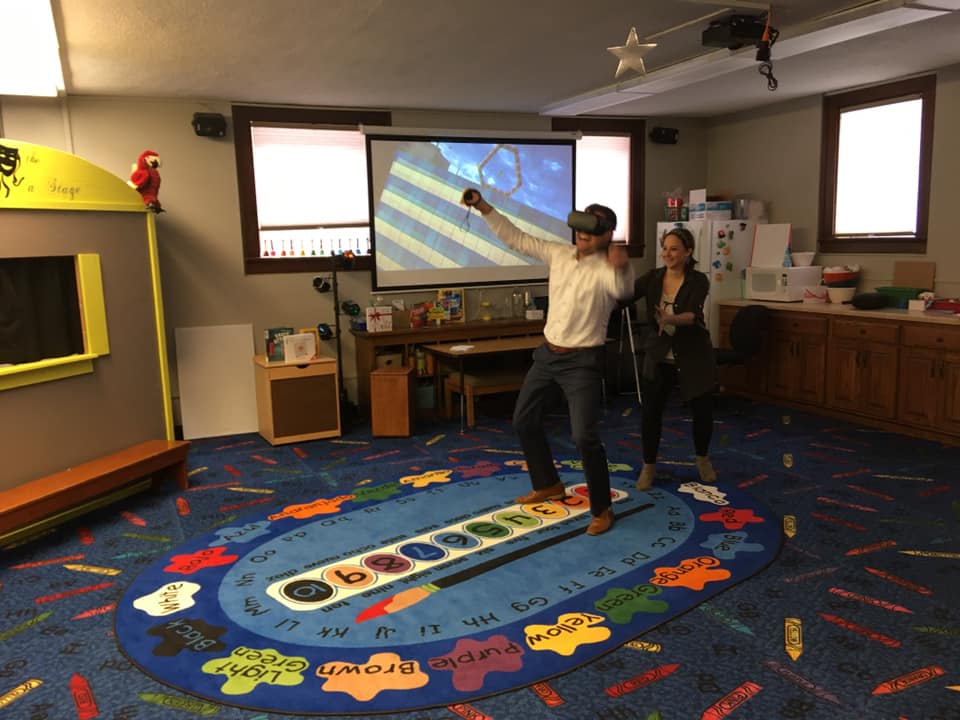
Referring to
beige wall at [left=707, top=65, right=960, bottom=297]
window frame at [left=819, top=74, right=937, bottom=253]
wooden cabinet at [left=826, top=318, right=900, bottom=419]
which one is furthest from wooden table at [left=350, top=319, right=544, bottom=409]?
window frame at [left=819, top=74, right=937, bottom=253]

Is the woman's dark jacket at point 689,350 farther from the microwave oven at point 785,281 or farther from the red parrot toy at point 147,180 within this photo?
the red parrot toy at point 147,180

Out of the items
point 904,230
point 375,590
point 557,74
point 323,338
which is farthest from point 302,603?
point 904,230

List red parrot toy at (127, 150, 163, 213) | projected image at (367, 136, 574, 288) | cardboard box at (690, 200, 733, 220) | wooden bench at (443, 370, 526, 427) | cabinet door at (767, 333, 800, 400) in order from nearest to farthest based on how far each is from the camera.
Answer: red parrot toy at (127, 150, 163, 213) < wooden bench at (443, 370, 526, 427) < cabinet door at (767, 333, 800, 400) < projected image at (367, 136, 574, 288) < cardboard box at (690, 200, 733, 220)

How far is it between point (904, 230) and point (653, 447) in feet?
11.1

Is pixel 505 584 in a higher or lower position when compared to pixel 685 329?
lower

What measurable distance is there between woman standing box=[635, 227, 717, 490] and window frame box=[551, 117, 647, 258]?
3.44m

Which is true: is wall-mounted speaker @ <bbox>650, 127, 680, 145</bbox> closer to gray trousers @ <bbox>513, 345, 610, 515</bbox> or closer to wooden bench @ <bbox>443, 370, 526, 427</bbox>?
Answer: wooden bench @ <bbox>443, 370, 526, 427</bbox>

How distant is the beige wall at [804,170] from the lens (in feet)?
18.6

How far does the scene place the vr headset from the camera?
3.61m

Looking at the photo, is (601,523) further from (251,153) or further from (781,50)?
(251,153)

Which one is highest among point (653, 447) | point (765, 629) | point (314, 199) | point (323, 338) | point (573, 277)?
point (314, 199)

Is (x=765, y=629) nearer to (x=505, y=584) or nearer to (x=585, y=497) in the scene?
(x=505, y=584)

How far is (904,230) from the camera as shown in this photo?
20.1 feet

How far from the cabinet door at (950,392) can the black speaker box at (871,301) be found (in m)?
0.82
